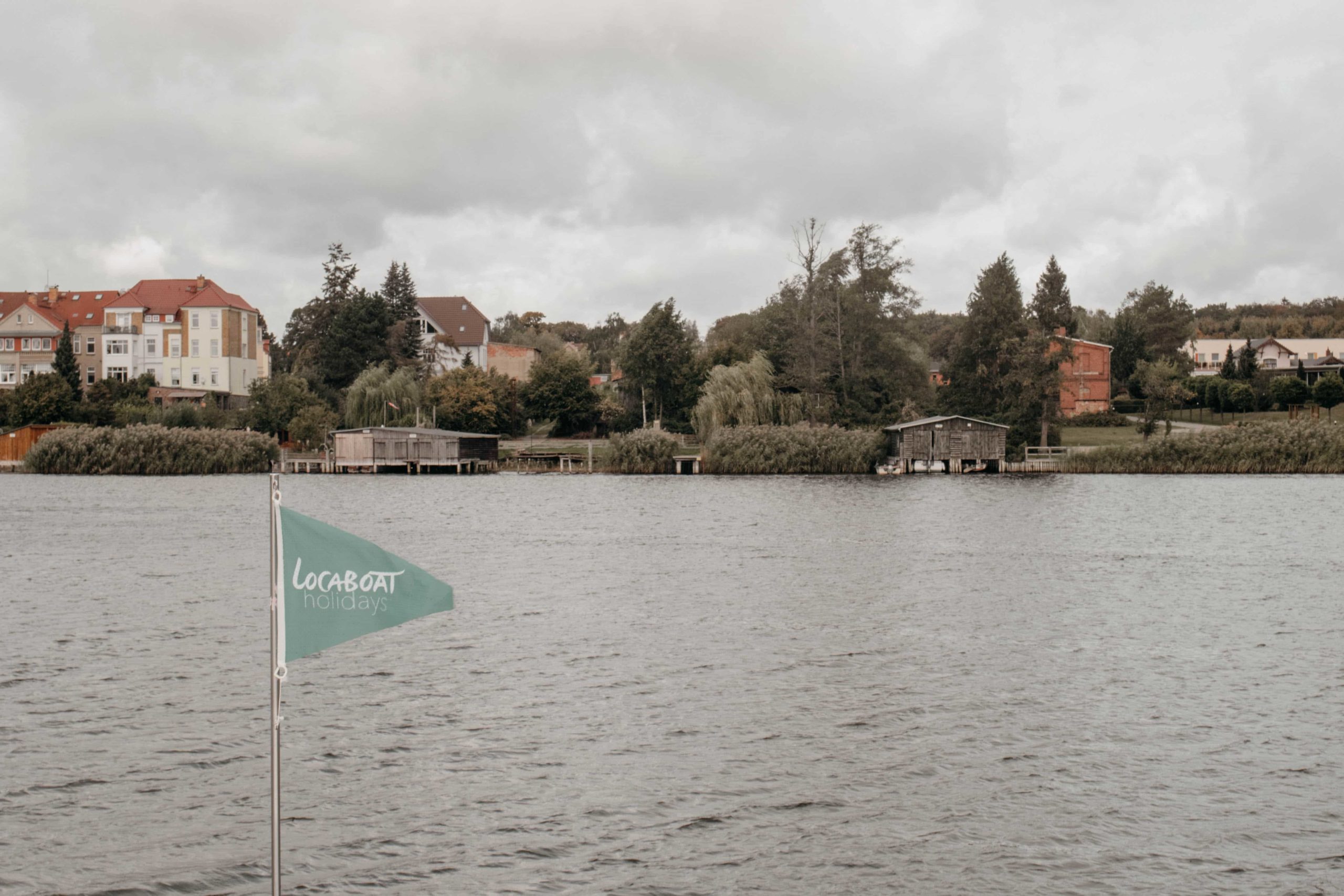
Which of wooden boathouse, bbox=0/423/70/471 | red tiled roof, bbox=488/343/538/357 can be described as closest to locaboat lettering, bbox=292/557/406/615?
wooden boathouse, bbox=0/423/70/471

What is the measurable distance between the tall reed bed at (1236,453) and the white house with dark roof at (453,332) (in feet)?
218

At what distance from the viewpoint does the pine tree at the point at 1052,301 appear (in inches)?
4136

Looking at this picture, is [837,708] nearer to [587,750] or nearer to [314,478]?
[587,750]

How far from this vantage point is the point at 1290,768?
14.7 m

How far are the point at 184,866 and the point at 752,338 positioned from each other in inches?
3939

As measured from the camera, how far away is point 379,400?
10425 centimetres

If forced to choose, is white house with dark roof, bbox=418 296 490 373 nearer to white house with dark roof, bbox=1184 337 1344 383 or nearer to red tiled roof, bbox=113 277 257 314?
red tiled roof, bbox=113 277 257 314

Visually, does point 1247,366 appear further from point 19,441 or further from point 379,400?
point 19,441

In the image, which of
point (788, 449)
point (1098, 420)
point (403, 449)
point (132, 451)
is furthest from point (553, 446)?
point (1098, 420)

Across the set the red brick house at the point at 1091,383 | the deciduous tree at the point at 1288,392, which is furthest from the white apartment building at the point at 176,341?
the deciduous tree at the point at 1288,392

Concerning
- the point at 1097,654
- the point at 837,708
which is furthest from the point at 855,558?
the point at 837,708

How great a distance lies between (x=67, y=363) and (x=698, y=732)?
108502 mm

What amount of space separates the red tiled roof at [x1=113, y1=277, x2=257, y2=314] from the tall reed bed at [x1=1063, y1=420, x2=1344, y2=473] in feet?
266

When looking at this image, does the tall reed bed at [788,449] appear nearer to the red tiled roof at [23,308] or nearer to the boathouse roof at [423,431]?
the boathouse roof at [423,431]
